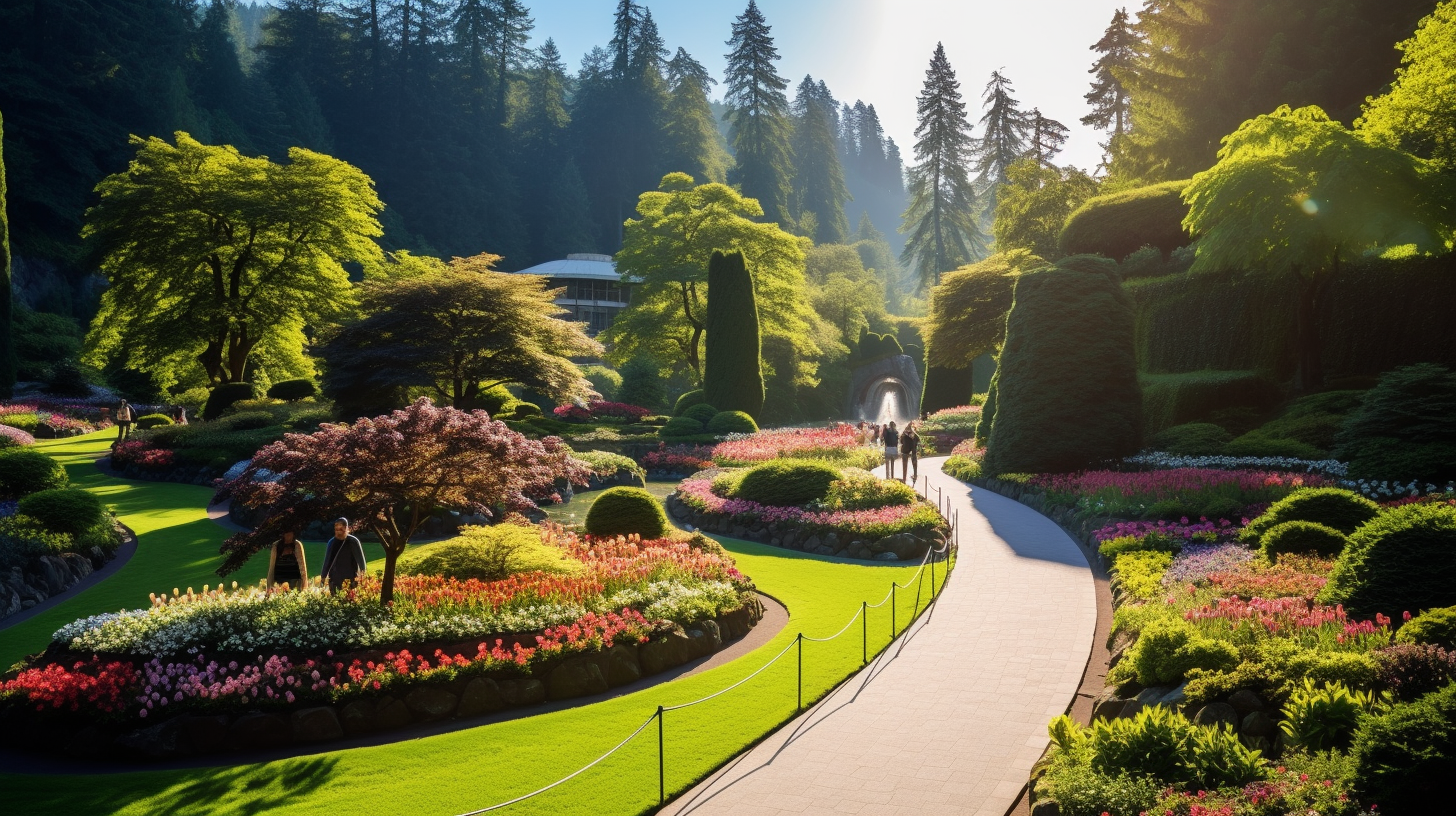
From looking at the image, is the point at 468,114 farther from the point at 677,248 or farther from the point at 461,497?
the point at 461,497

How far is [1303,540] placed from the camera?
11.0 m

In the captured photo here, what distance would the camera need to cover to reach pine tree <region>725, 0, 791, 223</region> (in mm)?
77875

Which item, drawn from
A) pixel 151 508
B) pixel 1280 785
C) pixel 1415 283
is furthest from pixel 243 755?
pixel 1415 283

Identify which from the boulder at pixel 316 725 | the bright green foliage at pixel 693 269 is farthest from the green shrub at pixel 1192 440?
the bright green foliage at pixel 693 269

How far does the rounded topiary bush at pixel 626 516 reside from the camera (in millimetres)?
15328

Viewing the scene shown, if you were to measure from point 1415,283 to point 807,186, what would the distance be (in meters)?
81.4

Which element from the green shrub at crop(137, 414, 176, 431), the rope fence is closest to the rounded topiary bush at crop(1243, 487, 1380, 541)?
the rope fence

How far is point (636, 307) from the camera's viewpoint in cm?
4688

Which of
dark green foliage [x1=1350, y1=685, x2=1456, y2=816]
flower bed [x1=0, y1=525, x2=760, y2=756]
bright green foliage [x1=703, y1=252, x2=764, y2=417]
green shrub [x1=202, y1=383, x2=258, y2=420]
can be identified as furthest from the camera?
bright green foliage [x1=703, y1=252, x2=764, y2=417]

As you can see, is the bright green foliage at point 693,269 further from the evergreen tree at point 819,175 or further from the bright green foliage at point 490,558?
the evergreen tree at point 819,175

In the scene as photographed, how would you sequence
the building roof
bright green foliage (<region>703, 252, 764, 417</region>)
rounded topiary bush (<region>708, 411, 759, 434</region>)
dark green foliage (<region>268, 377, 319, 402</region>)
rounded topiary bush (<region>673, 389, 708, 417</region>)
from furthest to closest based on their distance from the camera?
the building roof → rounded topiary bush (<region>673, 389, 708, 417</region>) → bright green foliage (<region>703, 252, 764, 417</region>) → dark green foliage (<region>268, 377, 319, 402</region>) → rounded topiary bush (<region>708, 411, 759, 434</region>)

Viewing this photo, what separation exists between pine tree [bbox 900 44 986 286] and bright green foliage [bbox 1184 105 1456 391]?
1929 inches

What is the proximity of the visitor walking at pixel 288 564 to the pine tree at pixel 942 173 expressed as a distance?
212 feet

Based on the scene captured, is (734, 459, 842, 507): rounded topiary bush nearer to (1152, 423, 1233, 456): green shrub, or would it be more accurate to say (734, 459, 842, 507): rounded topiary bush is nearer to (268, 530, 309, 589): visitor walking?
(1152, 423, 1233, 456): green shrub
